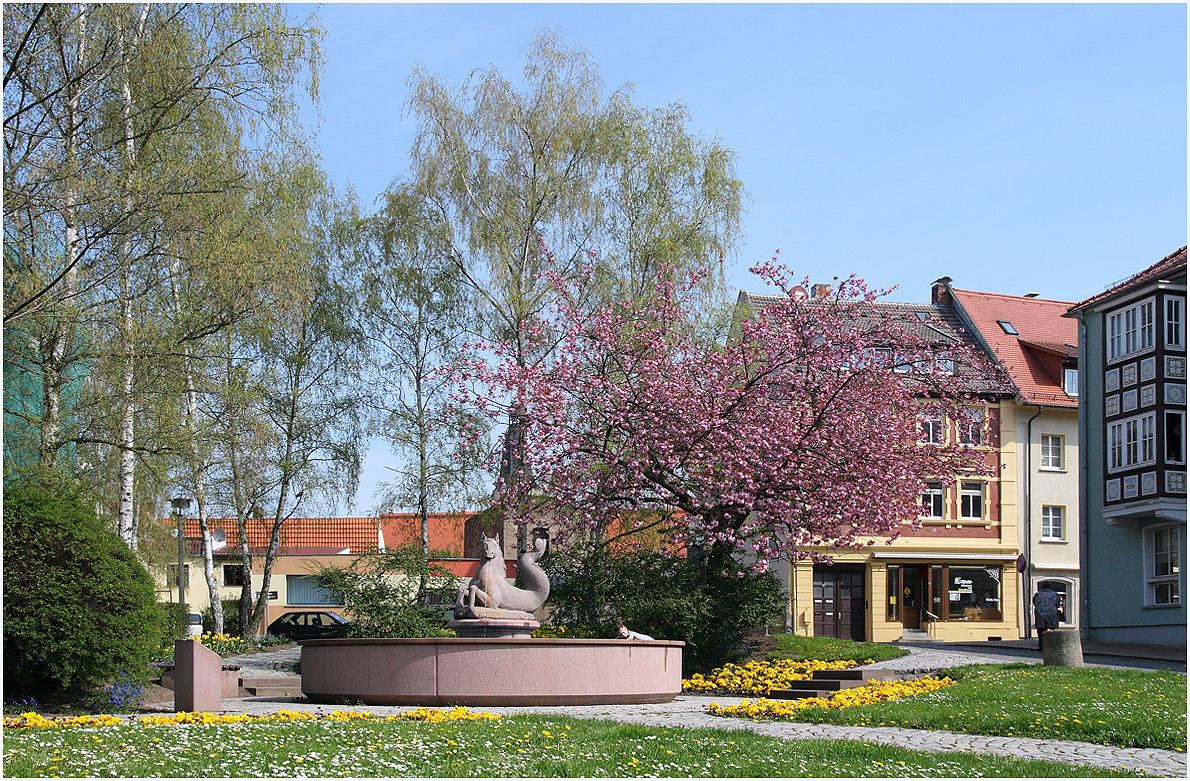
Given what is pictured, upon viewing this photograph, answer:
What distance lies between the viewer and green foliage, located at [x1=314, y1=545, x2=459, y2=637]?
64.2 ft

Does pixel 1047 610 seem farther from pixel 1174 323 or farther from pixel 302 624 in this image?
pixel 302 624

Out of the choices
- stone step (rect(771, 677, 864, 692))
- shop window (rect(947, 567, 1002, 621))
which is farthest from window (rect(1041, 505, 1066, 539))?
stone step (rect(771, 677, 864, 692))

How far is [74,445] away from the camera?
1916 centimetres

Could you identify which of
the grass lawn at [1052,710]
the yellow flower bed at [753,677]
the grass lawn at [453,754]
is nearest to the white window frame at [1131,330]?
the yellow flower bed at [753,677]

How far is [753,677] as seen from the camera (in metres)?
19.5

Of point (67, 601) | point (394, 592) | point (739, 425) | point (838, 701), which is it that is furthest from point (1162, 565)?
point (67, 601)

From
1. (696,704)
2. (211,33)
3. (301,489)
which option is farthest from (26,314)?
(301,489)

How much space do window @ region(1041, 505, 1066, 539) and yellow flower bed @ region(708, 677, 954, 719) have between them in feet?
91.5

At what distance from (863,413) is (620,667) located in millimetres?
8881

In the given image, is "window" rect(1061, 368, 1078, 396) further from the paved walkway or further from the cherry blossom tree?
the paved walkway

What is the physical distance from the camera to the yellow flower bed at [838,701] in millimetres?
14789

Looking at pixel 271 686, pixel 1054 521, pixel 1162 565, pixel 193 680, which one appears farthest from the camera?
pixel 1054 521

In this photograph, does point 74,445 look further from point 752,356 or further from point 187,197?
point 752,356

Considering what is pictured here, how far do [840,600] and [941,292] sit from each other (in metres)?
14.3
